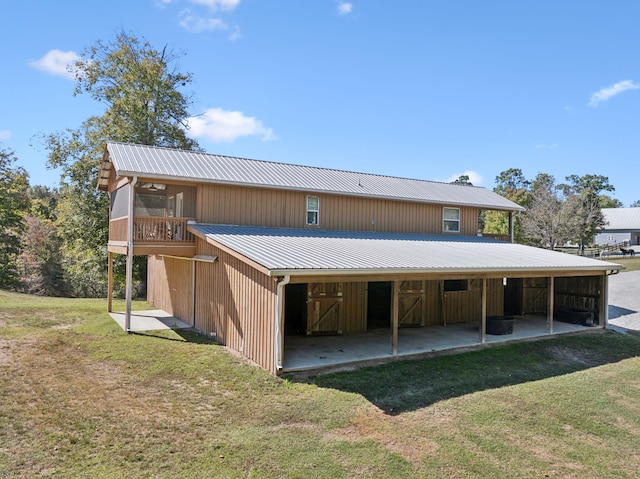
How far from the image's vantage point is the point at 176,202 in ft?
46.0

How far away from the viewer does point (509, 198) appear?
36156 millimetres

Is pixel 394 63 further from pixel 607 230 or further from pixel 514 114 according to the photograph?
pixel 607 230

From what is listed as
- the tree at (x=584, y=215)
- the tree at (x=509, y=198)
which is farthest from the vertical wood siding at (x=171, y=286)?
the tree at (x=584, y=215)

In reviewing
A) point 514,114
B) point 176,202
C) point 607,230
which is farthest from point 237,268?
point 607,230

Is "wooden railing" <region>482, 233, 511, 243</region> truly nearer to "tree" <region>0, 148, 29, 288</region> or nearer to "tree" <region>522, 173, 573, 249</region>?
"tree" <region>522, 173, 573, 249</region>

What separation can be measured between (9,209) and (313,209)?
22.3 metres

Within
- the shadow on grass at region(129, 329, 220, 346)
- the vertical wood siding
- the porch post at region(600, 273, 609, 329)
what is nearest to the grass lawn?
the shadow on grass at region(129, 329, 220, 346)

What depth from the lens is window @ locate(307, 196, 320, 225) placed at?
1456 centimetres

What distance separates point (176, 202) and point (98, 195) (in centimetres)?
1027

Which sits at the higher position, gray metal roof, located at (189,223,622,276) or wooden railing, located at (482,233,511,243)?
wooden railing, located at (482,233,511,243)

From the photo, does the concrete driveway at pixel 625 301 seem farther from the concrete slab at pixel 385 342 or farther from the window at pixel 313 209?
the window at pixel 313 209

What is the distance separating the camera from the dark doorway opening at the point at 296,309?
1193cm

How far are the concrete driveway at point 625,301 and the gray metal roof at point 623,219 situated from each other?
97.8ft

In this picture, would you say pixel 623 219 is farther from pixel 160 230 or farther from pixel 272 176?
pixel 160 230
